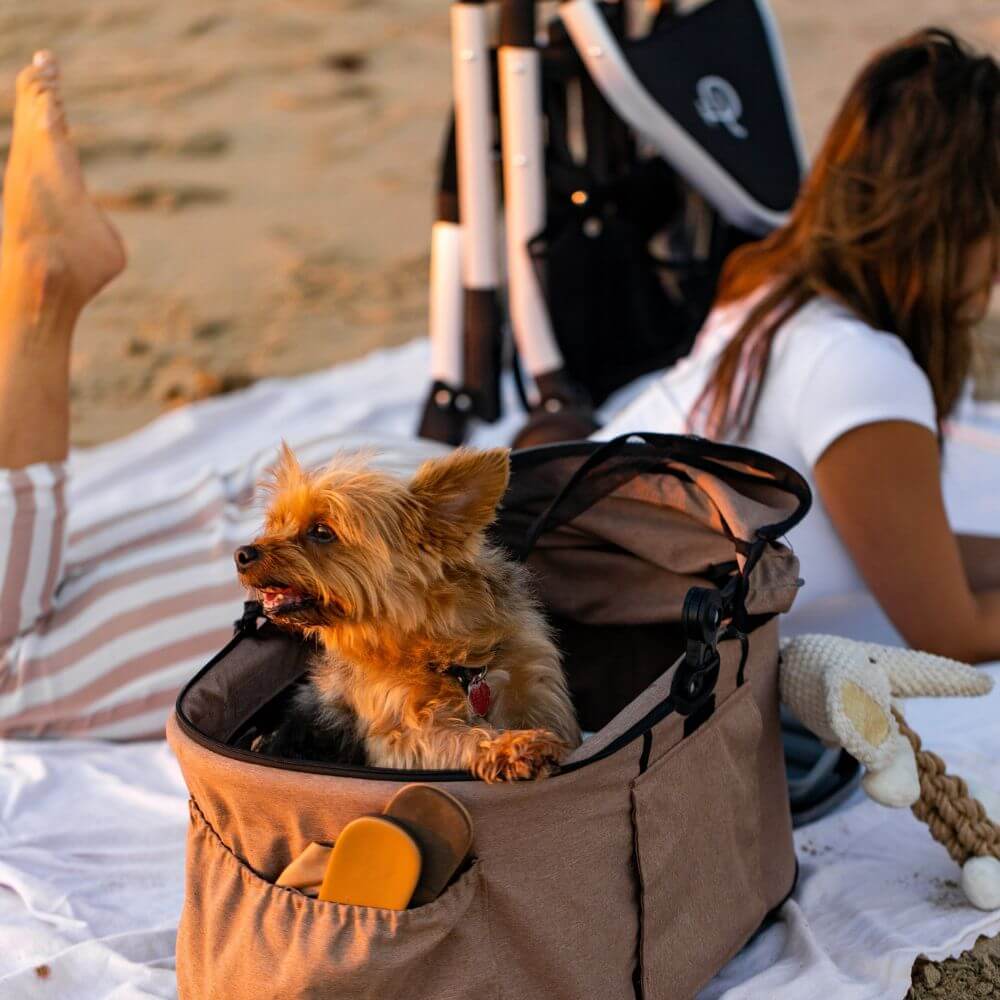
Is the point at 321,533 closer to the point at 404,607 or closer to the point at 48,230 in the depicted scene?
the point at 404,607

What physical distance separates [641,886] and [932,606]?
107cm

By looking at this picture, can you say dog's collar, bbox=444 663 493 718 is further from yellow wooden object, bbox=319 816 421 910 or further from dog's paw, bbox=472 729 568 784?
yellow wooden object, bbox=319 816 421 910

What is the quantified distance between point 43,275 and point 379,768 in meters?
1.73

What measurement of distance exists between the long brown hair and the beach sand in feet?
10.2

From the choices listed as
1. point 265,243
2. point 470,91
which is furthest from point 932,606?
point 265,243

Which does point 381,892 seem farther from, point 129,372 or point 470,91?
point 129,372

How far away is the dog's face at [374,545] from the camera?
6.05ft

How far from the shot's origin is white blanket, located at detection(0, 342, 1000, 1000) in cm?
202

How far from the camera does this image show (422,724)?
1.79 m

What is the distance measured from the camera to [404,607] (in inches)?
73.2

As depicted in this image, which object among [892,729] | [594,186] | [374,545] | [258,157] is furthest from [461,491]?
[258,157]

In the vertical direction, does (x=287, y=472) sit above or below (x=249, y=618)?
above

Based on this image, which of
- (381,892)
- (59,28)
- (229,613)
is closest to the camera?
(381,892)

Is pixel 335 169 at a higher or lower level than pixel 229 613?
lower
